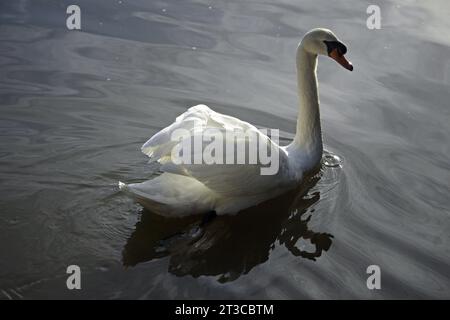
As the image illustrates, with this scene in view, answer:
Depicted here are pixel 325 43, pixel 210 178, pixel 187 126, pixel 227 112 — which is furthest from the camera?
pixel 227 112

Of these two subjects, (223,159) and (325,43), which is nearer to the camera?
(223,159)

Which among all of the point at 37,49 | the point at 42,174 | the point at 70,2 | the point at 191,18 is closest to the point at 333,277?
the point at 42,174

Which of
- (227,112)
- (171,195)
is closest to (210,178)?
(171,195)

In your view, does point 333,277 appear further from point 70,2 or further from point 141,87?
point 70,2

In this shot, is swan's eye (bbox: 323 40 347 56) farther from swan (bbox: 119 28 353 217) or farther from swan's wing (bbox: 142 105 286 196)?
swan's wing (bbox: 142 105 286 196)

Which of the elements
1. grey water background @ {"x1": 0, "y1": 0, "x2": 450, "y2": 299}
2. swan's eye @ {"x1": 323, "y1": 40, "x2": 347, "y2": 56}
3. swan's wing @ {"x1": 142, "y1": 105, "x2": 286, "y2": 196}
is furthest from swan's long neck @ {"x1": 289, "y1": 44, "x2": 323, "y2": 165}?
swan's wing @ {"x1": 142, "y1": 105, "x2": 286, "y2": 196}

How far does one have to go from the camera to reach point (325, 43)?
6.61m

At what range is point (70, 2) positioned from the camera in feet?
34.8

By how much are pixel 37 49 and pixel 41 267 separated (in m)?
4.89

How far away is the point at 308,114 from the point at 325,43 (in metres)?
0.77

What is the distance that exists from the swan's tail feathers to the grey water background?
194mm

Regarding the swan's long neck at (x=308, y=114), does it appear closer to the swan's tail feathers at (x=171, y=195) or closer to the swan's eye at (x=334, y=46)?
the swan's eye at (x=334, y=46)

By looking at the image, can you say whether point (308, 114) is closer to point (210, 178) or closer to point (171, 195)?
point (210, 178)

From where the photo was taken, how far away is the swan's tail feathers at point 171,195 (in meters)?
5.38
